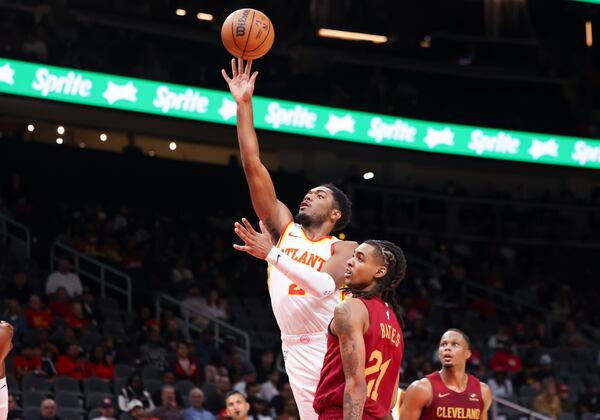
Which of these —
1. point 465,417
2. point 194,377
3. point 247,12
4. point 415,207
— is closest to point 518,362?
point 194,377

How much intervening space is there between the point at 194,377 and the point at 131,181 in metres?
7.11

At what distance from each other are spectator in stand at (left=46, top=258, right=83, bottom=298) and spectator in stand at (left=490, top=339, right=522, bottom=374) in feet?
21.5

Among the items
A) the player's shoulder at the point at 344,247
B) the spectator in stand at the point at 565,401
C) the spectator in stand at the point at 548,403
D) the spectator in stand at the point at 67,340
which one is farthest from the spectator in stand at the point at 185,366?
the player's shoulder at the point at 344,247

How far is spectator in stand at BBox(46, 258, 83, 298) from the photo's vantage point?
52.6ft

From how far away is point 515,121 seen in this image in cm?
2253

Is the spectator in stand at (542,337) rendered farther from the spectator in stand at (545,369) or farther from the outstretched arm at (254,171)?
the outstretched arm at (254,171)

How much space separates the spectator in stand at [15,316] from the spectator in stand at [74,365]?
0.67 m

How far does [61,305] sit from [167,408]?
145 inches

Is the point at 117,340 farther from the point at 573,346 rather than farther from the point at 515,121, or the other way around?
the point at 515,121

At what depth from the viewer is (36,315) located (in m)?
14.9

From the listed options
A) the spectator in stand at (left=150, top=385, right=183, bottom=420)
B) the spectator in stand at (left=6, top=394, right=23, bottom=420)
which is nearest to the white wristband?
the spectator in stand at (left=150, top=385, right=183, bottom=420)

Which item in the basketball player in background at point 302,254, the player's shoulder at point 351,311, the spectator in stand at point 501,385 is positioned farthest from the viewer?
the spectator in stand at point 501,385

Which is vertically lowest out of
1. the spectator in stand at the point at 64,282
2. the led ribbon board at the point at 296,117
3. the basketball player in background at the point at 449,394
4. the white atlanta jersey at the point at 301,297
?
the basketball player in background at the point at 449,394

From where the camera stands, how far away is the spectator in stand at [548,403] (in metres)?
16.6
